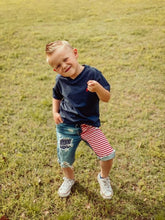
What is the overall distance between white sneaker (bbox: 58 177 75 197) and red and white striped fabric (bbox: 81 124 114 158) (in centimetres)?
71

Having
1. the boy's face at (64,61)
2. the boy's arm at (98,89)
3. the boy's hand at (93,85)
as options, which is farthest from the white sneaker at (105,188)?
the boy's face at (64,61)

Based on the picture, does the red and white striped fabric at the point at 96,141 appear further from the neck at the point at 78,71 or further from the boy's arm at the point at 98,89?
the neck at the point at 78,71

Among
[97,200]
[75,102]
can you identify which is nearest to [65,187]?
[97,200]

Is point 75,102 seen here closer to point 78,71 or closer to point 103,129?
point 78,71

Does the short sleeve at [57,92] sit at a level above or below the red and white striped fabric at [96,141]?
above

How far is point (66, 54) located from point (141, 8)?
1117 cm

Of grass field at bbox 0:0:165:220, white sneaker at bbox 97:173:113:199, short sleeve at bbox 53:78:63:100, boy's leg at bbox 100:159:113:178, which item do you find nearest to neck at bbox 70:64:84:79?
short sleeve at bbox 53:78:63:100

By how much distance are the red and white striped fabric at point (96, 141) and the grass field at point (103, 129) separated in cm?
75

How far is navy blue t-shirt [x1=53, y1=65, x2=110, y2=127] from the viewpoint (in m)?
2.16

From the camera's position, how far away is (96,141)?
2.32m

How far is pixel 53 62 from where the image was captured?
2.05 metres

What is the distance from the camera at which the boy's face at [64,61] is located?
6.64ft

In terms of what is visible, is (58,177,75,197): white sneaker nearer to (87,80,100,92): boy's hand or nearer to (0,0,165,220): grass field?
(0,0,165,220): grass field

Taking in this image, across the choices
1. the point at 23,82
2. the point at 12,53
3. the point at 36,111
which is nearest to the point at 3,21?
the point at 12,53
